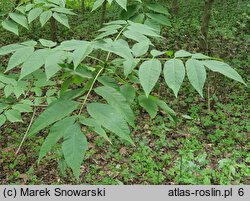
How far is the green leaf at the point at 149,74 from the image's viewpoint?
1.36 meters

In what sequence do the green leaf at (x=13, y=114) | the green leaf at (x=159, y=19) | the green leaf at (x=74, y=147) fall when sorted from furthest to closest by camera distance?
the green leaf at (x=159, y=19), the green leaf at (x=13, y=114), the green leaf at (x=74, y=147)

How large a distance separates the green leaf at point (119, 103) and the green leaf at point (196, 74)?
27cm

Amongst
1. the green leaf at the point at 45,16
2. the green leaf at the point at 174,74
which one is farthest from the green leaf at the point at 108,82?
the green leaf at the point at 45,16

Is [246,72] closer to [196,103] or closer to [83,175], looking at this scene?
[196,103]

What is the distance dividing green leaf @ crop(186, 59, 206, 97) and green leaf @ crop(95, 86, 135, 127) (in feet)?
0.90

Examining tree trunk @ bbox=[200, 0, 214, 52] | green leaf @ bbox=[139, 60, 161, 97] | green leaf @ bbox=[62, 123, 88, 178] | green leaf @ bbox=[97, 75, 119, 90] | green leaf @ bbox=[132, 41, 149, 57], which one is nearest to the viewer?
green leaf @ bbox=[62, 123, 88, 178]

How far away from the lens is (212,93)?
652 cm

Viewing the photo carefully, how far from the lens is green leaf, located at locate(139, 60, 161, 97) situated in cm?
136

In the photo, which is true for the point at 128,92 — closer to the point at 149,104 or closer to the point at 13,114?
the point at 149,104

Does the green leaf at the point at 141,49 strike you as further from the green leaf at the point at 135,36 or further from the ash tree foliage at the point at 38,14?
the ash tree foliage at the point at 38,14

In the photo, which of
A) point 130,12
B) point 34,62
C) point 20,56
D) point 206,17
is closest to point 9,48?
point 20,56

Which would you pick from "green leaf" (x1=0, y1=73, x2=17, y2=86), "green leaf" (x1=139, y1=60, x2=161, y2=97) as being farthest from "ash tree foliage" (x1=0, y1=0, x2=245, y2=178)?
"green leaf" (x1=0, y1=73, x2=17, y2=86)

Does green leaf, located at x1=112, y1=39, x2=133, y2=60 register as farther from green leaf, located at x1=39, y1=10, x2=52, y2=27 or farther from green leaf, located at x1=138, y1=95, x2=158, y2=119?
A: green leaf, located at x1=39, y1=10, x2=52, y2=27

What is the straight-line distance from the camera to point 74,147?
118 centimetres
